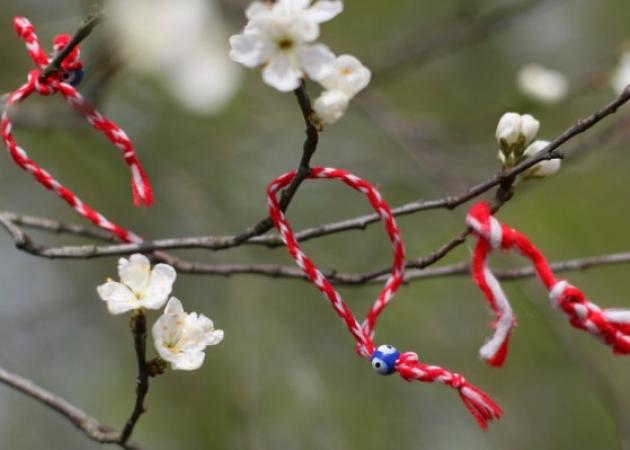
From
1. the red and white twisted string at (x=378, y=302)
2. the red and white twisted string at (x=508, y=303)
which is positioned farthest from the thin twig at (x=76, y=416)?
the red and white twisted string at (x=508, y=303)

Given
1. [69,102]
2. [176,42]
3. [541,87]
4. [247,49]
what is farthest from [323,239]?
[247,49]

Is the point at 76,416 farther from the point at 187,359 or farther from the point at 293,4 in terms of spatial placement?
the point at 293,4

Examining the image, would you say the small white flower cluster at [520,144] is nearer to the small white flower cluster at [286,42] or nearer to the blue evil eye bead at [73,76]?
the small white flower cluster at [286,42]

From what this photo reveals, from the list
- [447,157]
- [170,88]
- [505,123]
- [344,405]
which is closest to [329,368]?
[344,405]

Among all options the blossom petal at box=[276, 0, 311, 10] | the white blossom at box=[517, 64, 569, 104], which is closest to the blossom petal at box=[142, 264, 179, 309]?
the blossom petal at box=[276, 0, 311, 10]

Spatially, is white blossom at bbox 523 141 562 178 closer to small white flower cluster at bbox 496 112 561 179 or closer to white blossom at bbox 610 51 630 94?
small white flower cluster at bbox 496 112 561 179
